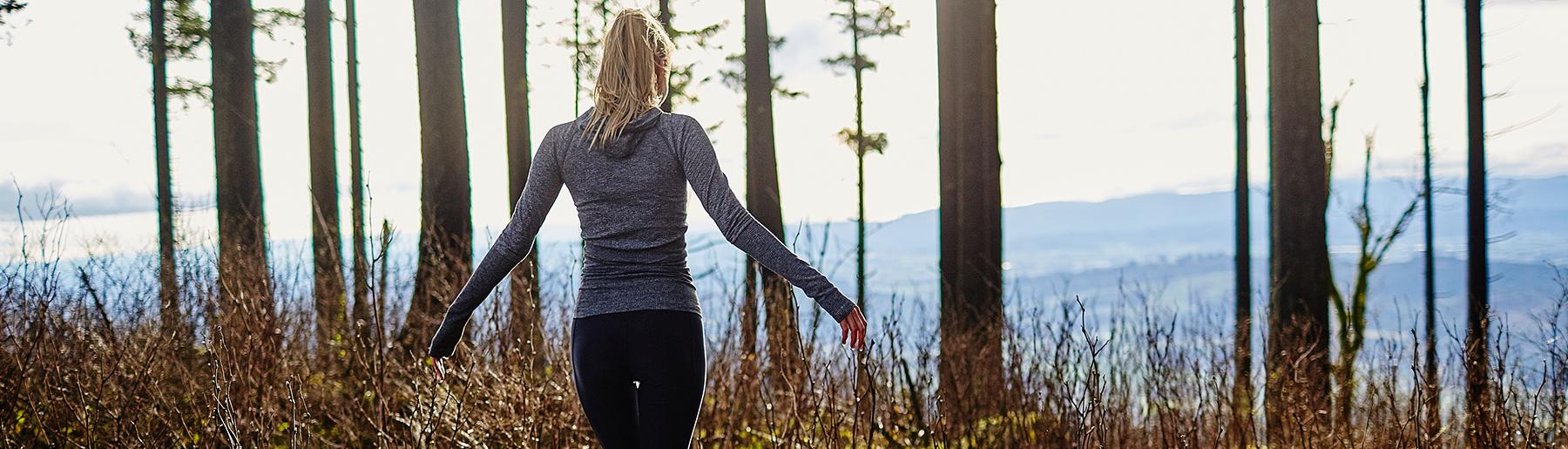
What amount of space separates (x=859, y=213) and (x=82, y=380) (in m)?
10.4

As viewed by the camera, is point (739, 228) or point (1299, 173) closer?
point (739, 228)

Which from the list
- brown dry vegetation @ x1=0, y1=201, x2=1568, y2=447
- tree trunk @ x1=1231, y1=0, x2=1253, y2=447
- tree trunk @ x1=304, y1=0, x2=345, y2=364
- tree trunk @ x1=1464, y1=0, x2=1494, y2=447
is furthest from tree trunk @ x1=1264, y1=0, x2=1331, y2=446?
tree trunk @ x1=304, y1=0, x2=345, y2=364

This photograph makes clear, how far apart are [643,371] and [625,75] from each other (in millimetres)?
716

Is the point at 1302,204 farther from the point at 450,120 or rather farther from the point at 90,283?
the point at 90,283

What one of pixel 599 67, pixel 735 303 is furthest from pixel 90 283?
pixel 599 67

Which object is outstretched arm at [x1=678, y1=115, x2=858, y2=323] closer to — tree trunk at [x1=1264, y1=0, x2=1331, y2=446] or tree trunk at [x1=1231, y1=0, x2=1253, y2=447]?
tree trunk at [x1=1264, y1=0, x2=1331, y2=446]

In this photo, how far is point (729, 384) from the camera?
5.59 meters

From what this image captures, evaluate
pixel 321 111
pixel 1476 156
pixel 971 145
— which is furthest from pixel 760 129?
pixel 1476 156

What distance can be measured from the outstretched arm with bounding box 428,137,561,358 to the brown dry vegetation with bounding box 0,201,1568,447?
51.5 inches

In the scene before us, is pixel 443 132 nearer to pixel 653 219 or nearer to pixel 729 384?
pixel 729 384

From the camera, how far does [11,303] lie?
5.99 m

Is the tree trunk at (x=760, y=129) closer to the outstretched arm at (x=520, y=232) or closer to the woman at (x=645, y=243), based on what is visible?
the outstretched arm at (x=520, y=232)

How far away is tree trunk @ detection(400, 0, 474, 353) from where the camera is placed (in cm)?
870

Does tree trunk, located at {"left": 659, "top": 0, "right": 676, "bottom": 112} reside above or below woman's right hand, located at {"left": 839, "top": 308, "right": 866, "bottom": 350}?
above
